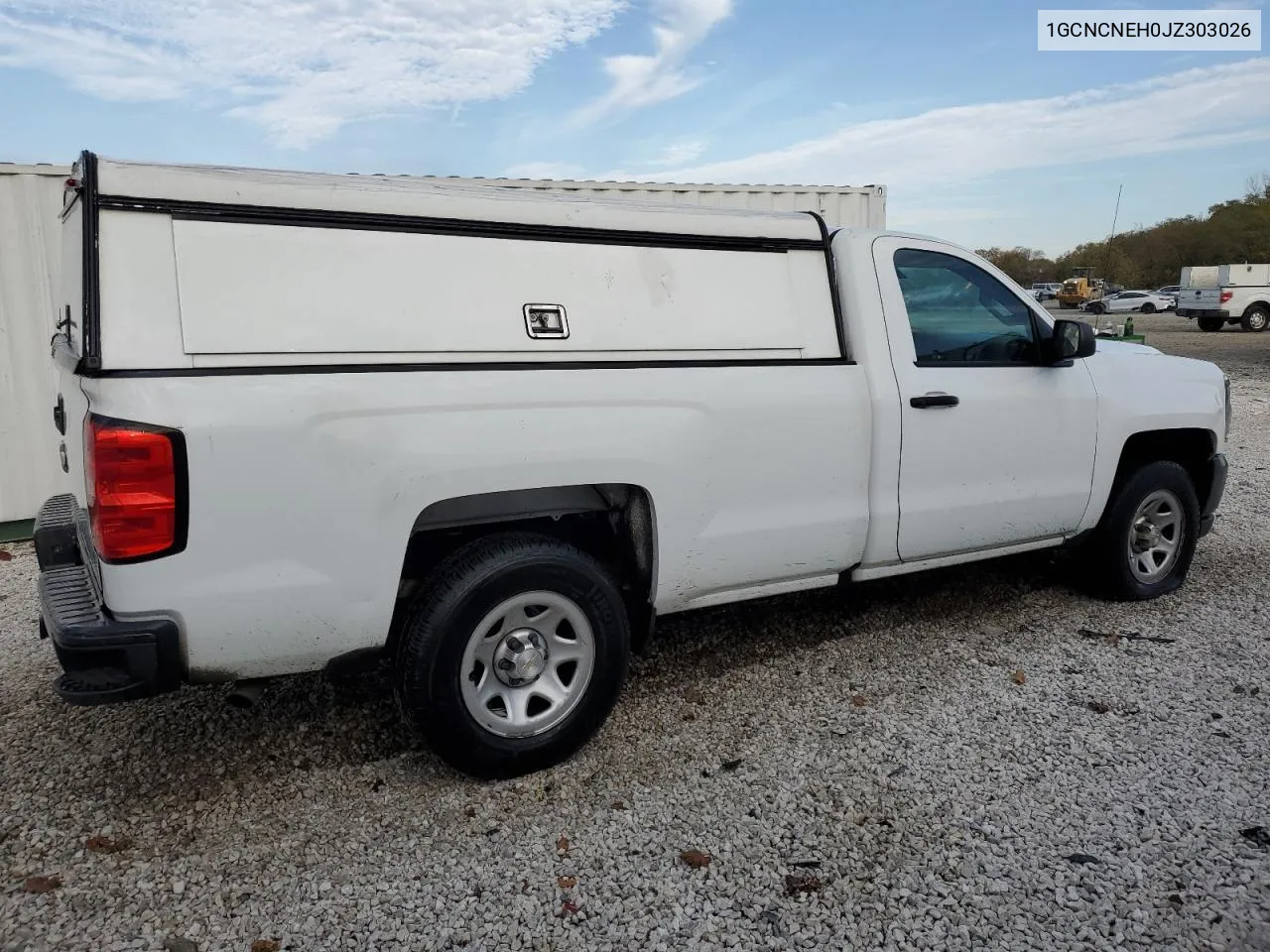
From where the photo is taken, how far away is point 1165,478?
485cm

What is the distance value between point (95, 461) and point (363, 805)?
1.44 metres

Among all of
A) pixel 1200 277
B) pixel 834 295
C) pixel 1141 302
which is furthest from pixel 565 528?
pixel 1141 302

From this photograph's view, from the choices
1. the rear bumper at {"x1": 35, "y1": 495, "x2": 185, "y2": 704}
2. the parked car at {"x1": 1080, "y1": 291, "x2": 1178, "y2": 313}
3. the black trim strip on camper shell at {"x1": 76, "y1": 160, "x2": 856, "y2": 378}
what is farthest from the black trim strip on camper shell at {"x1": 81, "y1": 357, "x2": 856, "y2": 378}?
the parked car at {"x1": 1080, "y1": 291, "x2": 1178, "y2": 313}

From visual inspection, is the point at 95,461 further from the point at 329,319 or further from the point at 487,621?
the point at 487,621

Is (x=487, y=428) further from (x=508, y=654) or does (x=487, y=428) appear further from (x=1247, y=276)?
(x=1247, y=276)

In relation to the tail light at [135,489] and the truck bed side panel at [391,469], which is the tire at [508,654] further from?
the tail light at [135,489]

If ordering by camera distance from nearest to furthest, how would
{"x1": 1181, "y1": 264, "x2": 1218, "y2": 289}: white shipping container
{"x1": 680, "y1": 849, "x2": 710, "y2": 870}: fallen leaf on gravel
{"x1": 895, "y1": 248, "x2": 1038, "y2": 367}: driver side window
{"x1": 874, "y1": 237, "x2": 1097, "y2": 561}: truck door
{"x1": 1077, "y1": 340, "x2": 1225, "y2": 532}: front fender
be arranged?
1. {"x1": 680, "y1": 849, "x2": 710, "y2": 870}: fallen leaf on gravel
2. {"x1": 874, "y1": 237, "x2": 1097, "y2": 561}: truck door
3. {"x1": 895, "y1": 248, "x2": 1038, "y2": 367}: driver side window
4. {"x1": 1077, "y1": 340, "x2": 1225, "y2": 532}: front fender
5. {"x1": 1181, "y1": 264, "x2": 1218, "y2": 289}: white shipping container

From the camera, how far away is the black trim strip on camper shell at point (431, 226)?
2.65 m

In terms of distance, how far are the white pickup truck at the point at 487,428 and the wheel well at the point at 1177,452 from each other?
0.76 meters

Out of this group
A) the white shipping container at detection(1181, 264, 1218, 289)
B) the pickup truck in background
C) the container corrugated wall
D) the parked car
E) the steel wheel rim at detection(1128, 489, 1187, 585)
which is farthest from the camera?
the parked car

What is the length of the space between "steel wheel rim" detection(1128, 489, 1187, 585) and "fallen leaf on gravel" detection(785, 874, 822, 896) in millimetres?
3163

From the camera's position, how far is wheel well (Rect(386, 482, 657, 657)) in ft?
9.98

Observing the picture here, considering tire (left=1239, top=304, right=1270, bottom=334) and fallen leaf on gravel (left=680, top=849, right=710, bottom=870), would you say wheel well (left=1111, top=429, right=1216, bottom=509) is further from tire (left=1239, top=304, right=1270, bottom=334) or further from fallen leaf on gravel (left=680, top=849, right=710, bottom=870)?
tire (left=1239, top=304, right=1270, bottom=334)

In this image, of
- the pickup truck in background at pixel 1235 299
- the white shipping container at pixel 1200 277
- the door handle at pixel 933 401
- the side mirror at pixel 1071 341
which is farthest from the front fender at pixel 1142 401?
the white shipping container at pixel 1200 277
